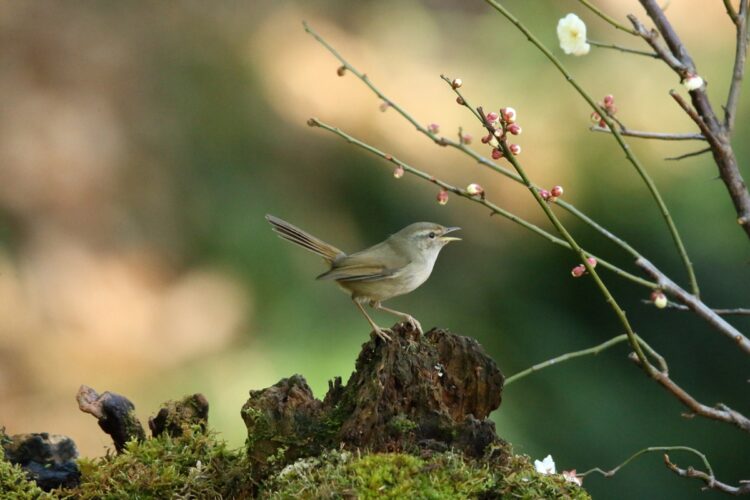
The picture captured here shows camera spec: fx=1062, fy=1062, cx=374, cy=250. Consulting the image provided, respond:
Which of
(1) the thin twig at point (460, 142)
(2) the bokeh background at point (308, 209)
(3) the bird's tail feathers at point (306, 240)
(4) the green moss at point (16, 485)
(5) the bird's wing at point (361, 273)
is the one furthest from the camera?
(2) the bokeh background at point (308, 209)

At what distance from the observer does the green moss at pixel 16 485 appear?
2223mm

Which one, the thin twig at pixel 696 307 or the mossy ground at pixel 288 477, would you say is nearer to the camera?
the mossy ground at pixel 288 477

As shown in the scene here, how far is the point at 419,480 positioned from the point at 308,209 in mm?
3066

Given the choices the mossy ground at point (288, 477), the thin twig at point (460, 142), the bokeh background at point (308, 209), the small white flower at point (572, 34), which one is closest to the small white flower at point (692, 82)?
the small white flower at point (572, 34)

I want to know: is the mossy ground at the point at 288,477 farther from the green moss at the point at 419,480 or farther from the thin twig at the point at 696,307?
the thin twig at the point at 696,307

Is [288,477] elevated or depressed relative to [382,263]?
depressed

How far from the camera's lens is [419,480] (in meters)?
1.83

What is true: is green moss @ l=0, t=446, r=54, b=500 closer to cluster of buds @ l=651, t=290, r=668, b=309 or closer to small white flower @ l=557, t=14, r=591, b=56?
cluster of buds @ l=651, t=290, r=668, b=309

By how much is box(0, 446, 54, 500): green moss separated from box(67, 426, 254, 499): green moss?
3.0 inches

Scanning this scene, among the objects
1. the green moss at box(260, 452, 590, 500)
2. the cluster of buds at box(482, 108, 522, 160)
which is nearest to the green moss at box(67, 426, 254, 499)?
the green moss at box(260, 452, 590, 500)

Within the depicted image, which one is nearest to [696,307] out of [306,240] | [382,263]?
[382,263]

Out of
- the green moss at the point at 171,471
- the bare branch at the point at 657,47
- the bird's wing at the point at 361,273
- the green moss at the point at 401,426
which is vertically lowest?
the green moss at the point at 401,426

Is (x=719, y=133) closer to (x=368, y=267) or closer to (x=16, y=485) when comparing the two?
(x=368, y=267)

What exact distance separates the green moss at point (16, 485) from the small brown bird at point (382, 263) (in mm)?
845
